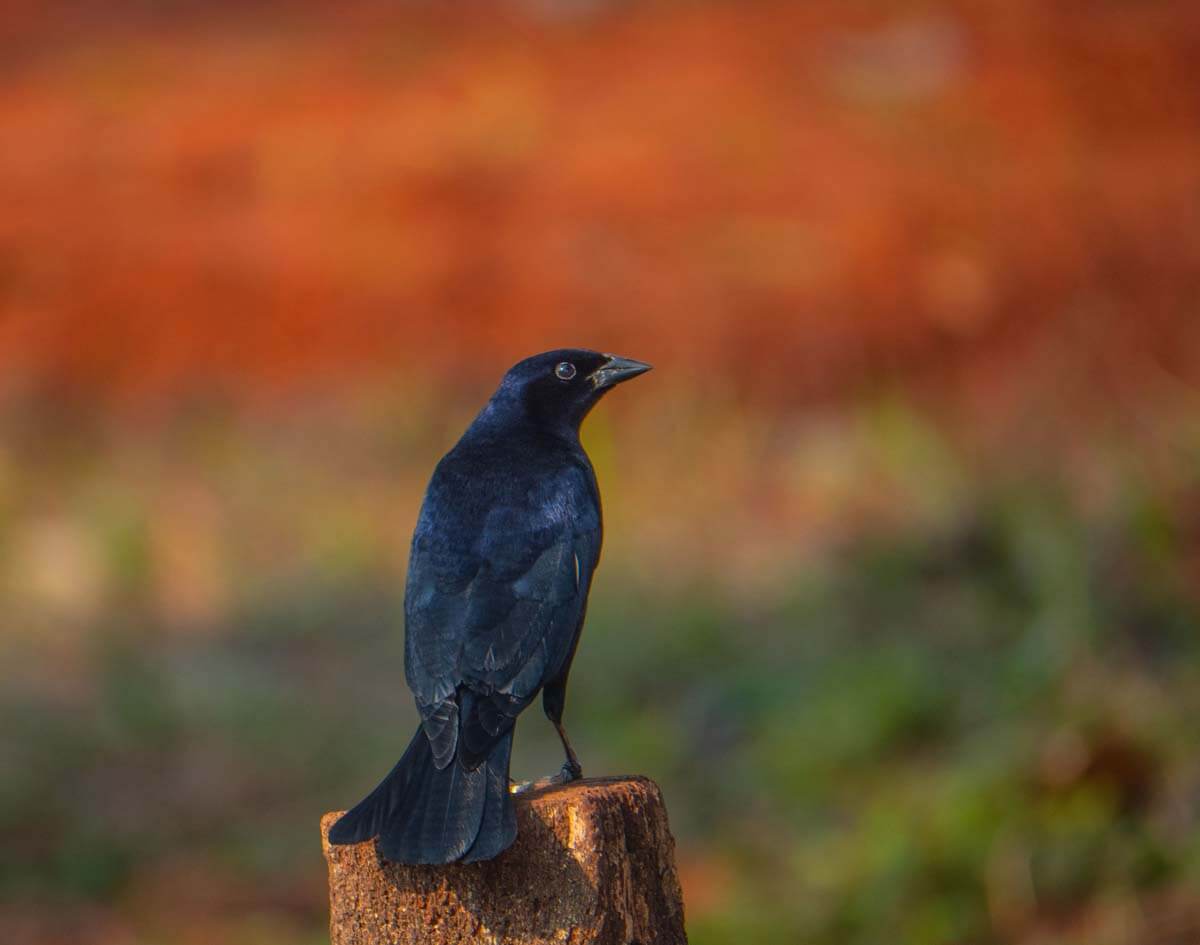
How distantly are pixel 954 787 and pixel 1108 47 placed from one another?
1088cm

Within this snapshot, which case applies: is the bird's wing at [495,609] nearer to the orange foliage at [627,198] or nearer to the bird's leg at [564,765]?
the bird's leg at [564,765]

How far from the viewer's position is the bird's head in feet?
12.1

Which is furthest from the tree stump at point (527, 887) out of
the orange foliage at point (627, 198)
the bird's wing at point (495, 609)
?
the orange foliage at point (627, 198)

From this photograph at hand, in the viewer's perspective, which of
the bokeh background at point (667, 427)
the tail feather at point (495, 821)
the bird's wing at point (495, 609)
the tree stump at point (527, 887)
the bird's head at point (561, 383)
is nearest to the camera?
the tail feather at point (495, 821)

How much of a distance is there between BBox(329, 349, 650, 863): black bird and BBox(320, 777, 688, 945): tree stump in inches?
4.1

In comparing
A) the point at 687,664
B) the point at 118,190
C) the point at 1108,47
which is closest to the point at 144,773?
the point at 687,664

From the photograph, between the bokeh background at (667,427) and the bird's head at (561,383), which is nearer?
the bird's head at (561,383)

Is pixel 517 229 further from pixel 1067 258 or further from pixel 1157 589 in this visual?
pixel 1157 589

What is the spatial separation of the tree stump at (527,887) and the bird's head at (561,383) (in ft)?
3.70

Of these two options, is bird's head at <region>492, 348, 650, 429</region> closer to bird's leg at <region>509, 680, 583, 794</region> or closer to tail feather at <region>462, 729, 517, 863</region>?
bird's leg at <region>509, 680, 583, 794</region>

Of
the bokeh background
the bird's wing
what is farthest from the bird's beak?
the bokeh background

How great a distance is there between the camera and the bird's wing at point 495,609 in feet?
9.69

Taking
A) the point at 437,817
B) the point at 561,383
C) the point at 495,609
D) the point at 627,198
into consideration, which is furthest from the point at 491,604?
the point at 627,198

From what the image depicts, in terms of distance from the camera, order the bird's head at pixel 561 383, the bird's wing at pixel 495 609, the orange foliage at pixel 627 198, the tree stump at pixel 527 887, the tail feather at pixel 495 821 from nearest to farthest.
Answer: the tail feather at pixel 495 821, the tree stump at pixel 527 887, the bird's wing at pixel 495 609, the bird's head at pixel 561 383, the orange foliage at pixel 627 198
